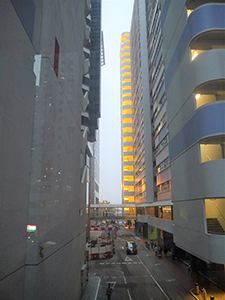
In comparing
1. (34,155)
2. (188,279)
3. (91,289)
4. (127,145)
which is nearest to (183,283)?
(188,279)

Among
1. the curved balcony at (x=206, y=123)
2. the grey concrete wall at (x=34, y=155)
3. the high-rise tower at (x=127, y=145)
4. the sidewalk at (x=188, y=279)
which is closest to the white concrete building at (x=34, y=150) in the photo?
the grey concrete wall at (x=34, y=155)

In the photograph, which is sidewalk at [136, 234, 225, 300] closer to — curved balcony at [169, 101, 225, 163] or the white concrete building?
the white concrete building

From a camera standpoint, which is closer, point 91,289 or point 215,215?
point 215,215

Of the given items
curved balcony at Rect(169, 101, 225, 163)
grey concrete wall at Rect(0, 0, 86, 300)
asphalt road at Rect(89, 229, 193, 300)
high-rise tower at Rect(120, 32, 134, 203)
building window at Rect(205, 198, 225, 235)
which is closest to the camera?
grey concrete wall at Rect(0, 0, 86, 300)

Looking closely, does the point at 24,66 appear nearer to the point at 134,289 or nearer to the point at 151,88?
the point at 134,289

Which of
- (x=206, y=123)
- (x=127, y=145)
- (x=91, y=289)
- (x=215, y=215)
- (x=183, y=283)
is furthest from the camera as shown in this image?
(x=127, y=145)

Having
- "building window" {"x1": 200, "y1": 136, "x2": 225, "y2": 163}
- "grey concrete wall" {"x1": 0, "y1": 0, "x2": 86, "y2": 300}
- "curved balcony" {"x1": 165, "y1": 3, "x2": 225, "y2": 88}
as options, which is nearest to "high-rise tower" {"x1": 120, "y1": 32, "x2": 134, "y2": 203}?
"curved balcony" {"x1": 165, "y1": 3, "x2": 225, "y2": 88}

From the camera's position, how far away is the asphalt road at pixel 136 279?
51.1 ft

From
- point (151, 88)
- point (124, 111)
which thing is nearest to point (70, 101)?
point (151, 88)

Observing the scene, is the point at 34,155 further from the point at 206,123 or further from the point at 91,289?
the point at 91,289

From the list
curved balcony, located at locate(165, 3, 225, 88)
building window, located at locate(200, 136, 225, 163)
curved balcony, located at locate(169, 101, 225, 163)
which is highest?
curved balcony, located at locate(165, 3, 225, 88)

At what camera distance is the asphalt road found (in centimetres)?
1559

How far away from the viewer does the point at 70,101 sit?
41.1 feet

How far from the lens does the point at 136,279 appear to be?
62.4 feet
